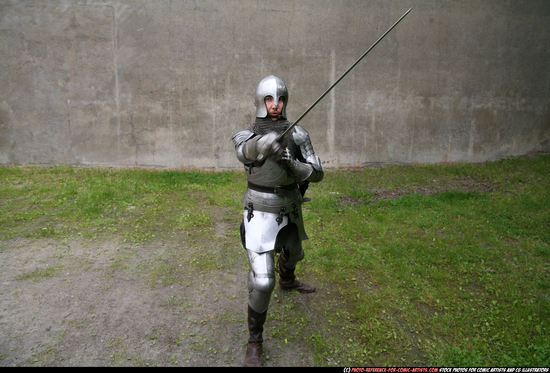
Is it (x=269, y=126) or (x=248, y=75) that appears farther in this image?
(x=248, y=75)

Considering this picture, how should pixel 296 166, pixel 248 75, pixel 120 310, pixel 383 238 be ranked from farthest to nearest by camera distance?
1. pixel 248 75
2. pixel 383 238
3. pixel 120 310
4. pixel 296 166

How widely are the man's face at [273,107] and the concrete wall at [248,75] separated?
581cm

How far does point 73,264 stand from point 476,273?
486cm

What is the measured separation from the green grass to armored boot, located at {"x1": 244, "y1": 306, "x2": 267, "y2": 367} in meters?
0.40

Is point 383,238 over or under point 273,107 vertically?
under

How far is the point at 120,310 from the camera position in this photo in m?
3.64

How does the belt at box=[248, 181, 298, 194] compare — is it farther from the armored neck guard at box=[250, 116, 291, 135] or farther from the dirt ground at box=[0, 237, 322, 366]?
the dirt ground at box=[0, 237, 322, 366]

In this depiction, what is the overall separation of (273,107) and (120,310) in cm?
248

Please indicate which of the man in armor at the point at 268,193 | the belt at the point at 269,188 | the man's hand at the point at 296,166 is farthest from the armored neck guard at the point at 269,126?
the belt at the point at 269,188

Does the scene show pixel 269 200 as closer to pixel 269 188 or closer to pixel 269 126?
pixel 269 188

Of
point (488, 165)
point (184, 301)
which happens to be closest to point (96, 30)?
point (184, 301)

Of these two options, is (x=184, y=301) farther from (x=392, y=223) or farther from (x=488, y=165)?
(x=488, y=165)

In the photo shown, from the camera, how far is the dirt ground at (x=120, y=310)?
9.93 ft

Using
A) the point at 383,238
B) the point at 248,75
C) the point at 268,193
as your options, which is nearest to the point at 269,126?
the point at 268,193
